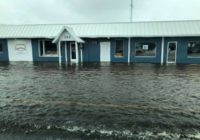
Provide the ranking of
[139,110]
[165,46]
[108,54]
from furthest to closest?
[108,54]
[165,46]
[139,110]

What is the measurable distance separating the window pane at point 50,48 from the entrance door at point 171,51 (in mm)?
11609

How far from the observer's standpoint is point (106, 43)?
64.8 ft

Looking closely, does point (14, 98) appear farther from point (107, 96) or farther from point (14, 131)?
point (107, 96)

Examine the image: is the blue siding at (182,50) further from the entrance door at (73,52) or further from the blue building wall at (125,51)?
the entrance door at (73,52)

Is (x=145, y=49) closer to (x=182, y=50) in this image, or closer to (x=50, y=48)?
(x=182, y=50)

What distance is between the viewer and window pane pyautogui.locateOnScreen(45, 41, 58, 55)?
2089 centimetres

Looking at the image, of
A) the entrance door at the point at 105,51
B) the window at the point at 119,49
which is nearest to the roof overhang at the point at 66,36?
the entrance door at the point at 105,51

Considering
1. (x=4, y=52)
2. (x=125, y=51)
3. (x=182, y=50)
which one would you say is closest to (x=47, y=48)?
(x=4, y=52)

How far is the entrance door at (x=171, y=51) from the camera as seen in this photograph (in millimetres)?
18609

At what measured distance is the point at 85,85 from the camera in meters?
9.34

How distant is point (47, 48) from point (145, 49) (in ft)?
34.1

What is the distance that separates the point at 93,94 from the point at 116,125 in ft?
9.64

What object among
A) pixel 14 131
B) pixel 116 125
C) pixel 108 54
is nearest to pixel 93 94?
pixel 116 125

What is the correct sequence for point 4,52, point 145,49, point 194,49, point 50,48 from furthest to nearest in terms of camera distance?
point 4,52, point 50,48, point 145,49, point 194,49
